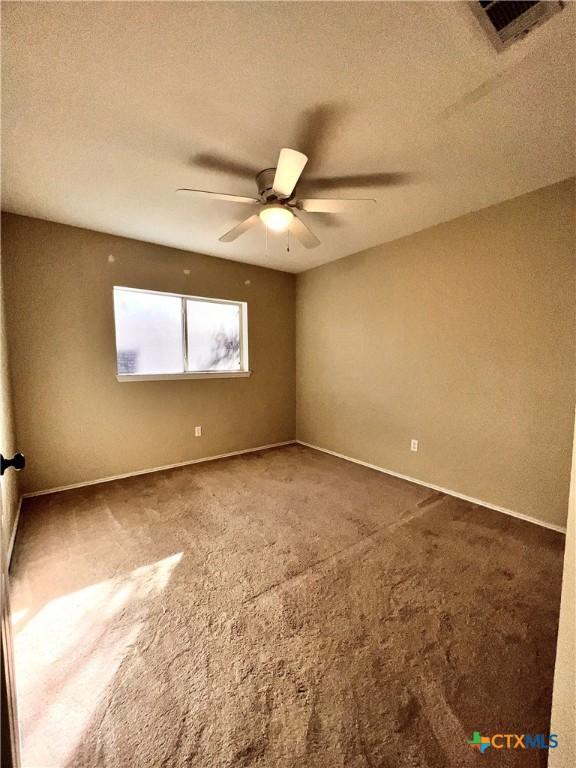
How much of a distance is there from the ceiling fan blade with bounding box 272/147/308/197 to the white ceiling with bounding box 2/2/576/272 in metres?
0.26

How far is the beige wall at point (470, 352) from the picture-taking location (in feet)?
7.17

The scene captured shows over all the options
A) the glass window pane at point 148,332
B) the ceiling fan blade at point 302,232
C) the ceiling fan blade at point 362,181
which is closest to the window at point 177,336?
the glass window pane at point 148,332

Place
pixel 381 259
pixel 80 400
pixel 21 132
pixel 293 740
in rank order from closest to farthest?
pixel 293 740 < pixel 21 132 < pixel 80 400 < pixel 381 259

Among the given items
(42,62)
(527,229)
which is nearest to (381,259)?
(527,229)

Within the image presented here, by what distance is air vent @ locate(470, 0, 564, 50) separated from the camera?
107cm

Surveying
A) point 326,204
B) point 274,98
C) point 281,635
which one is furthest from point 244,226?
point 281,635

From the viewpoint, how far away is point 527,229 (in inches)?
89.2

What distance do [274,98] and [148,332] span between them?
8.51ft

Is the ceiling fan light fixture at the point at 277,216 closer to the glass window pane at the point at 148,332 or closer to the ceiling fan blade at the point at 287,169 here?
the ceiling fan blade at the point at 287,169

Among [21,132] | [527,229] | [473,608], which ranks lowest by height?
[473,608]

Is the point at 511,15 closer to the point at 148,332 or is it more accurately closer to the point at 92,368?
the point at 148,332

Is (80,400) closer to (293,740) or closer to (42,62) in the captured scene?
(42,62)

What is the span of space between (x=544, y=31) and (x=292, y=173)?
108 centimetres

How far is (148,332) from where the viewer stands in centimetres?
341
